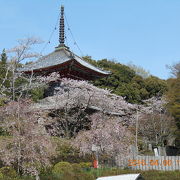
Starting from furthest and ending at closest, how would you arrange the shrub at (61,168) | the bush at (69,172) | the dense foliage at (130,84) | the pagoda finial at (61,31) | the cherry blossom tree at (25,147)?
the dense foliage at (130,84), the pagoda finial at (61,31), the shrub at (61,168), the bush at (69,172), the cherry blossom tree at (25,147)

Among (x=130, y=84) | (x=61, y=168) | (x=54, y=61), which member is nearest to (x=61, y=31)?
(x=54, y=61)

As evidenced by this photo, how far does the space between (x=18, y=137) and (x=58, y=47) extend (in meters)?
20.2

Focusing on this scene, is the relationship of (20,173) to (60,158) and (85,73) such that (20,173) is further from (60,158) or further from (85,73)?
(85,73)

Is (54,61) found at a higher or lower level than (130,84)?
lower

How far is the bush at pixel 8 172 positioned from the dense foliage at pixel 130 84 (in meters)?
27.6

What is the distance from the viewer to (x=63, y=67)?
2616 cm

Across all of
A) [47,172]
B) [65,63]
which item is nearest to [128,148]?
[47,172]

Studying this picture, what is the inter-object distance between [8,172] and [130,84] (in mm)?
30810

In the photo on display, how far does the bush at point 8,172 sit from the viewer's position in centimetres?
1223

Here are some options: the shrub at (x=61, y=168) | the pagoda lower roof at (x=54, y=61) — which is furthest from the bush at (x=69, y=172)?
the pagoda lower roof at (x=54, y=61)

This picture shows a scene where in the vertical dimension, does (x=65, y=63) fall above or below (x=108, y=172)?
above

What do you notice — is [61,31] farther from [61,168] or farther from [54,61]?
[61,168]

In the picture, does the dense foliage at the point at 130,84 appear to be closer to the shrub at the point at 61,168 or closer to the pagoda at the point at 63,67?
the pagoda at the point at 63,67

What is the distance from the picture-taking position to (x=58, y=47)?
103 feet
